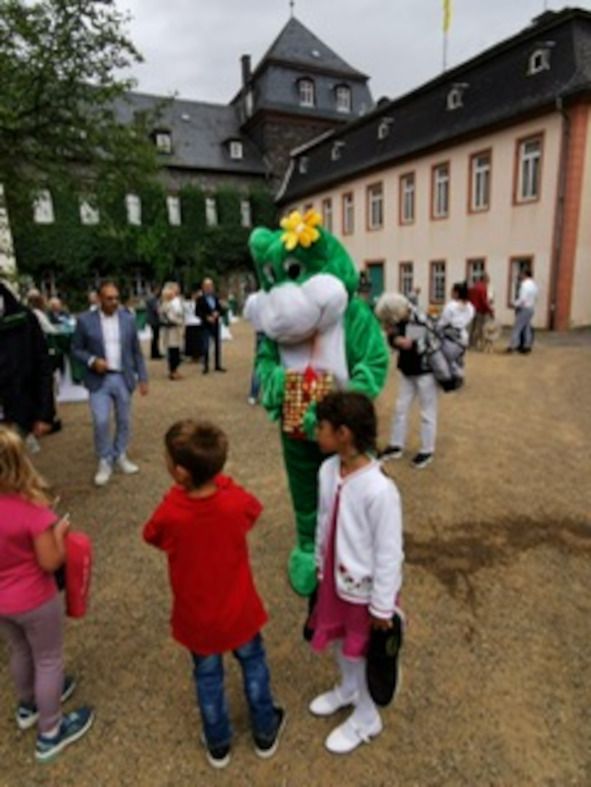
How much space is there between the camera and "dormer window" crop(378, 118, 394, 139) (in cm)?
2108

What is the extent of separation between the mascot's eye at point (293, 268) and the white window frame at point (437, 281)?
1749cm

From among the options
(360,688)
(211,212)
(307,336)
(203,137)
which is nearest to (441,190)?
(211,212)

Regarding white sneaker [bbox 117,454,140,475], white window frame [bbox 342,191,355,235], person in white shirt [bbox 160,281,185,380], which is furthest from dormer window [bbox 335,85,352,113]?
white sneaker [bbox 117,454,140,475]

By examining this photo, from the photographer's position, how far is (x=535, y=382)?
27.9ft

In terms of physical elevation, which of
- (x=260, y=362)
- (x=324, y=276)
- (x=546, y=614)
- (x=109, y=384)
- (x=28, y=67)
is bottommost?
(x=546, y=614)

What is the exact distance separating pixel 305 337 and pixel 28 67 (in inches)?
214

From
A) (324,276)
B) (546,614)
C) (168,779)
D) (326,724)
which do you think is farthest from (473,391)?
(168,779)

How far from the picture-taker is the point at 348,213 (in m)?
24.2

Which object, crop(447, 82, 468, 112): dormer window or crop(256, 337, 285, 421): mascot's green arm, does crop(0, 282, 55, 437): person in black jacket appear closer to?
crop(256, 337, 285, 421): mascot's green arm

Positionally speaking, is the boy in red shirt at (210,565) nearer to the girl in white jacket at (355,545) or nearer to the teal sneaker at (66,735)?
the girl in white jacket at (355,545)

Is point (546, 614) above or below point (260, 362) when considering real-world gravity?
below

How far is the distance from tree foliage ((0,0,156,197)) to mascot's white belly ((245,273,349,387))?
452cm

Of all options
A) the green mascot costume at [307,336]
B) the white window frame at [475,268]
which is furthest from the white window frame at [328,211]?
the green mascot costume at [307,336]

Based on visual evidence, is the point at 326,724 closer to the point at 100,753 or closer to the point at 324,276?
the point at 100,753
